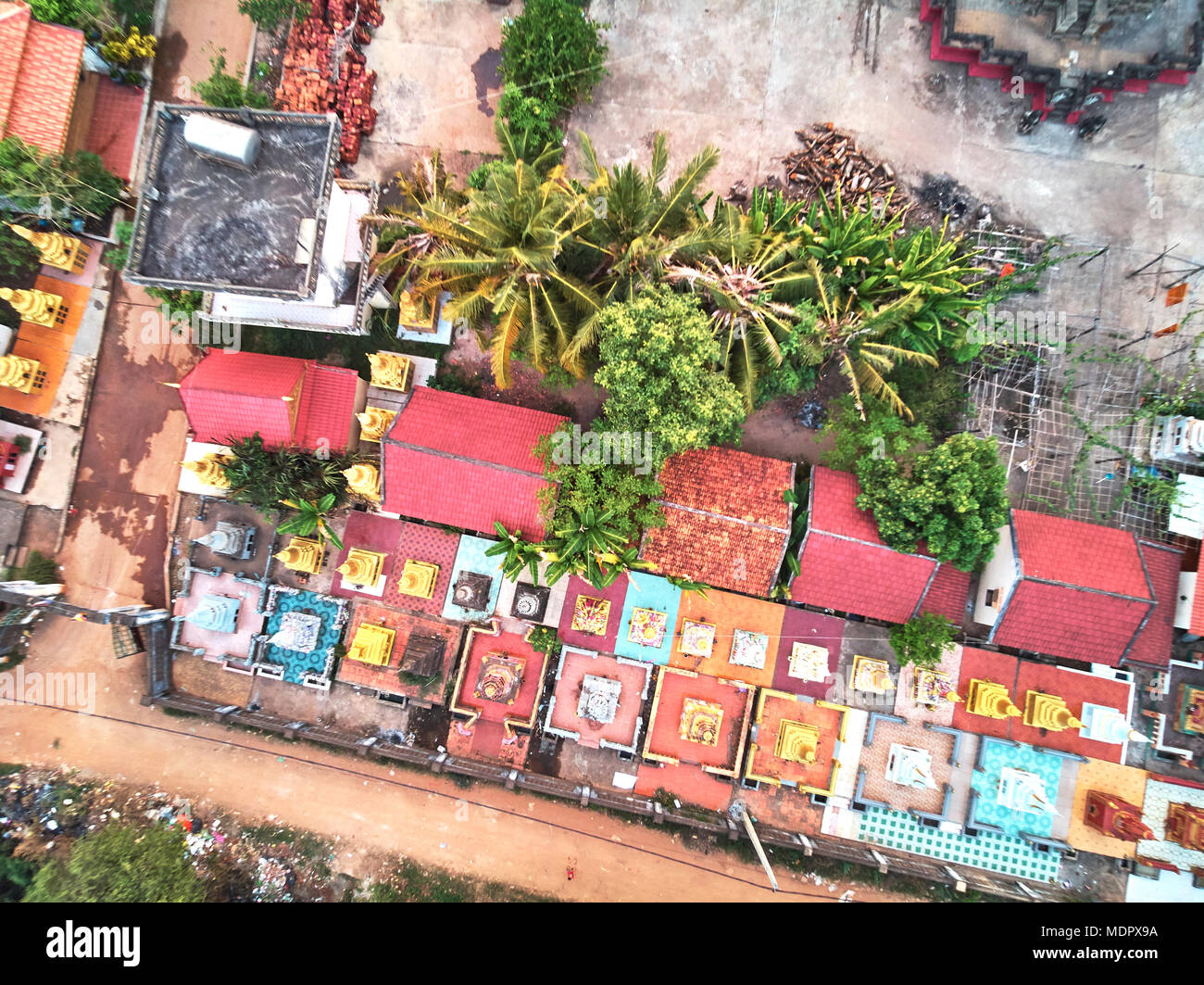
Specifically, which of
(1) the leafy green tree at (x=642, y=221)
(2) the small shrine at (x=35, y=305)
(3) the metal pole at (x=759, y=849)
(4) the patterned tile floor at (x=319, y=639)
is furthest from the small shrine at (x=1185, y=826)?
(2) the small shrine at (x=35, y=305)

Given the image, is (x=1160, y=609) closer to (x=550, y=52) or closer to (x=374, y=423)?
(x=374, y=423)

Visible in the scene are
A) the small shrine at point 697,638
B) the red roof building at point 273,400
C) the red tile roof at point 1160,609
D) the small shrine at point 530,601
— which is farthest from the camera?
the small shrine at point 530,601

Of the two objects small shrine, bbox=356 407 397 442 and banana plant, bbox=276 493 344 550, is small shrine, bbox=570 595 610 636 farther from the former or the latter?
small shrine, bbox=356 407 397 442

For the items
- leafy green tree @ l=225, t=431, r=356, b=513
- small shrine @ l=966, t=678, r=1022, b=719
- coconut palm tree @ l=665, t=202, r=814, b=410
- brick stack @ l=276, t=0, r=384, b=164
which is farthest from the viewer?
brick stack @ l=276, t=0, r=384, b=164

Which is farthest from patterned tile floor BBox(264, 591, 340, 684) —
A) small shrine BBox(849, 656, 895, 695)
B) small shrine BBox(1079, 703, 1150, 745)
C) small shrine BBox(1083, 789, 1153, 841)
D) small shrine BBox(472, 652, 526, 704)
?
small shrine BBox(1083, 789, 1153, 841)

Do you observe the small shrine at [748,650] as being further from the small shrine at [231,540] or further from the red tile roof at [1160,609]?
the small shrine at [231,540]

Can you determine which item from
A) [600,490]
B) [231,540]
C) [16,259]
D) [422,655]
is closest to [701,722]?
[600,490]
